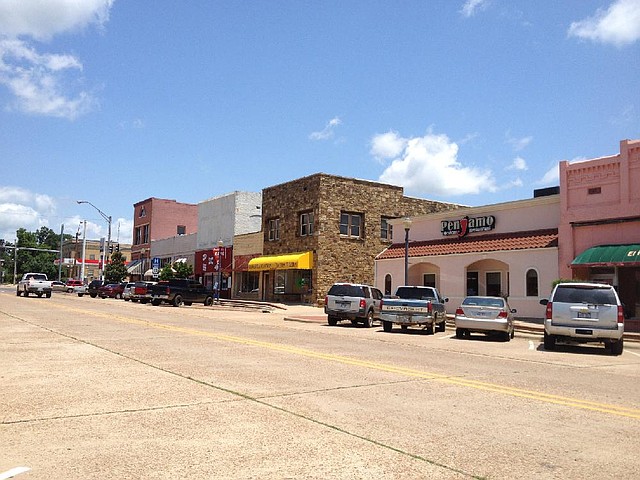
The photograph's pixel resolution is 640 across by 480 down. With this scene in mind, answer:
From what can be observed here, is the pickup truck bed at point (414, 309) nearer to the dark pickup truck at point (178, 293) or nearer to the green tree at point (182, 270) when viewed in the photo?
the dark pickup truck at point (178, 293)

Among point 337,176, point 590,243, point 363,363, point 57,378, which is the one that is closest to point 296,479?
point 57,378

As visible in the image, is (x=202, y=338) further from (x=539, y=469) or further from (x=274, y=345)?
(x=539, y=469)

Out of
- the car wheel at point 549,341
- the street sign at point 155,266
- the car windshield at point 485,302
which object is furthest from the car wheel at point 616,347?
the street sign at point 155,266

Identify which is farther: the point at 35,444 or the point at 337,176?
the point at 337,176

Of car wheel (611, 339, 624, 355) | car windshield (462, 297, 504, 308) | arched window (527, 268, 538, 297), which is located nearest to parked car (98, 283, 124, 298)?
arched window (527, 268, 538, 297)

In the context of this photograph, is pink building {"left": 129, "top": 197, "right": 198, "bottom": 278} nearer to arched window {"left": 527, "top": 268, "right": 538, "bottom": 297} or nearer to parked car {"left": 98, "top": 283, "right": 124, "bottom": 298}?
parked car {"left": 98, "top": 283, "right": 124, "bottom": 298}

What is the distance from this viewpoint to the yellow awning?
137ft

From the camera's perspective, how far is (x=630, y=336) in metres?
21.0

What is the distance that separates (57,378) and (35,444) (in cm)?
420

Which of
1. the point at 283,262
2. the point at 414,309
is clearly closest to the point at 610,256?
the point at 414,309

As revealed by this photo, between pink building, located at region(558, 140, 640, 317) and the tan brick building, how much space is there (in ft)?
58.9

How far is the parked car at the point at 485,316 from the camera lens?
64.4 feet

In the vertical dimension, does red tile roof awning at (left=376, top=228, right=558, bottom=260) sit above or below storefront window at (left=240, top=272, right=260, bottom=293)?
above

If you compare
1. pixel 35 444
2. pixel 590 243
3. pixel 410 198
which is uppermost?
pixel 410 198
